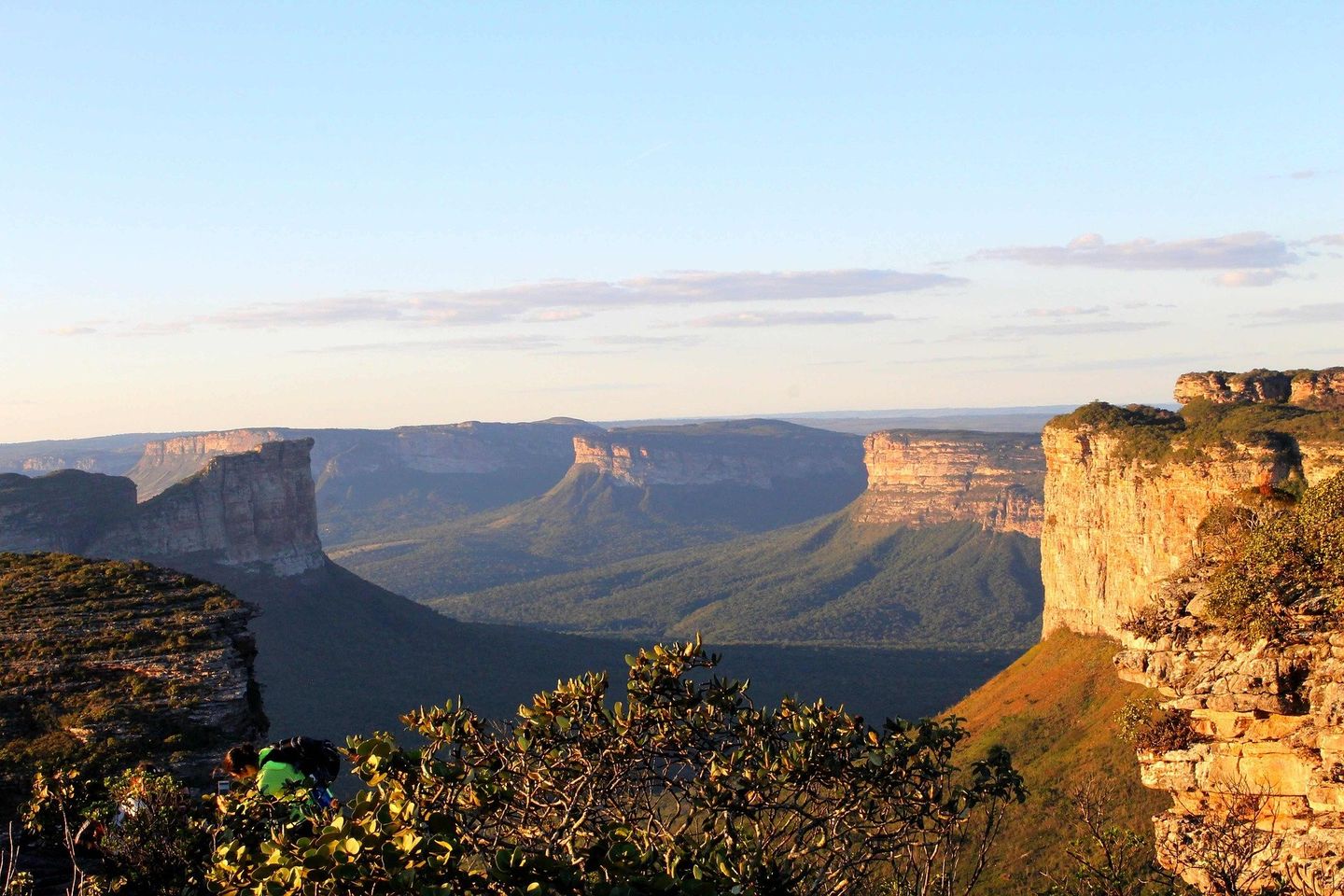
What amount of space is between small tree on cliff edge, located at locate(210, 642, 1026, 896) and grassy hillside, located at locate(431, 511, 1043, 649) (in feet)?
314

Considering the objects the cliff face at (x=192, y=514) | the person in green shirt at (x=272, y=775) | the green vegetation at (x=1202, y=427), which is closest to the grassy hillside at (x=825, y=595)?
the cliff face at (x=192, y=514)

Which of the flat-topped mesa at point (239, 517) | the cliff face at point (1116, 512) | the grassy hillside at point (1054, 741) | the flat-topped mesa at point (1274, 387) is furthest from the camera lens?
the flat-topped mesa at point (239, 517)

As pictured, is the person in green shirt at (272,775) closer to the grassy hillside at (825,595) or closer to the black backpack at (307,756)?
the black backpack at (307,756)

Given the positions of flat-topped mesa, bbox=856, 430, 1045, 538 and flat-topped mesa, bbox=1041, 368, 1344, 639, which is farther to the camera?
flat-topped mesa, bbox=856, 430, 1045, 538

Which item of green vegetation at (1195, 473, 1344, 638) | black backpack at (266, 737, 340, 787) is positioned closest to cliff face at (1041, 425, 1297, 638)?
green vegetation at (1195, 473, 1344, 638)

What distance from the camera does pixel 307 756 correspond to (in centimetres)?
1474

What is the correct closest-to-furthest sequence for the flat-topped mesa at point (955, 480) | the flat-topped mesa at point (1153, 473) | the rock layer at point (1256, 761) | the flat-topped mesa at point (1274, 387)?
1. the rock layer at point (1256, 761)
2. the flat-topped mesa at point (1153, 473)
3. the flat-topped mesa at point (1274, 387)
4. the flat-topped mesa at point (955, 480)

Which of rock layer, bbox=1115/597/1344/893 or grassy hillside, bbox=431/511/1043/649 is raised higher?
rock layer, bbox=1115/597/1344/893

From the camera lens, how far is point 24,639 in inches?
1256

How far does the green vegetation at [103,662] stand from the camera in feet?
87.7

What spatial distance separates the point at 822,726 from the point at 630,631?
114648 mm

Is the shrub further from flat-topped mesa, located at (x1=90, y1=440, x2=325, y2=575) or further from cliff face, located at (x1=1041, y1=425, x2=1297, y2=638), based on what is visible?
flat-topped mesa, located at (x1=90, y1=440, x2=325, y2=575)

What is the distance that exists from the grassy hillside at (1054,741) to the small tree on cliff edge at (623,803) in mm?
15759

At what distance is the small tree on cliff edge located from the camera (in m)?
9.96
